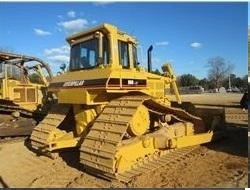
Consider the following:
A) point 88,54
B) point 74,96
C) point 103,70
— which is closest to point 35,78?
point 88,54

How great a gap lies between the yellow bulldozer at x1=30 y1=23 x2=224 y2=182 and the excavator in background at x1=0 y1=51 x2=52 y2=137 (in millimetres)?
3121

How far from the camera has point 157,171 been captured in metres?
7.59

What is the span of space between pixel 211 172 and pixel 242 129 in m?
5.98

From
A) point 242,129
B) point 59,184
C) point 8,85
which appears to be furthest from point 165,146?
point 8,85

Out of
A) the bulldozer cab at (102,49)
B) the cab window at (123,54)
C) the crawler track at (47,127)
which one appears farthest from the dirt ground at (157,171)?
the cab window at (123,54)

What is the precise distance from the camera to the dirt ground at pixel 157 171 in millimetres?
6902

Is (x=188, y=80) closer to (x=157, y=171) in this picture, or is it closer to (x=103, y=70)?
(x=103, y=70)

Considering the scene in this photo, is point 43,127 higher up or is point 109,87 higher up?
point 109,87

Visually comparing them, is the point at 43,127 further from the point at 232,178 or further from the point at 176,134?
the point at 232,178

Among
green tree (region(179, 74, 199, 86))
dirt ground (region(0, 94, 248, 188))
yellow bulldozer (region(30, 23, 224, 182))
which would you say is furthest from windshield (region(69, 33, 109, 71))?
green tree (region(179, 74, 199, 86))

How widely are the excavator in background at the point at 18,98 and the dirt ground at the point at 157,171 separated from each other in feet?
7.75

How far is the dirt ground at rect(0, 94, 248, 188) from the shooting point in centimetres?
690

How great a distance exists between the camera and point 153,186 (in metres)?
6.72

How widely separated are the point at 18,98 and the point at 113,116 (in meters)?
6.62
